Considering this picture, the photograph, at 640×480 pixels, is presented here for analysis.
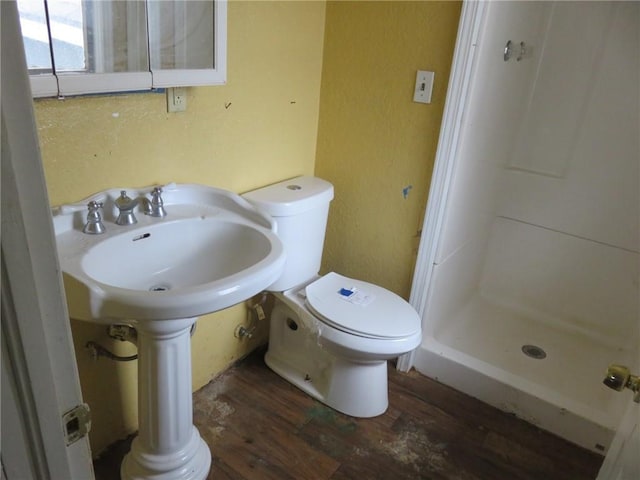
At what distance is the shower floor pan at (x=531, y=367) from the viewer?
5.73 feet

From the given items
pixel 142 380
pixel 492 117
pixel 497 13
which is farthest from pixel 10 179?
pixel 492 117

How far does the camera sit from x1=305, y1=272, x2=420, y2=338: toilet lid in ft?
5.39

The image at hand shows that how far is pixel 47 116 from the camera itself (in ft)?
3.66

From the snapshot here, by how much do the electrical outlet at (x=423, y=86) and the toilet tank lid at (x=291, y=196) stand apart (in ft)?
1.55

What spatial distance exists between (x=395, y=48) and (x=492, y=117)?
0.49m

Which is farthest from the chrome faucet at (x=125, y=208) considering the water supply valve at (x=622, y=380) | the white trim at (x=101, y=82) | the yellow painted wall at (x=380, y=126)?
the water supply valve at (x=622, y=380)

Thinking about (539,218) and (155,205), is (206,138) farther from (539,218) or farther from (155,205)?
(539,218)

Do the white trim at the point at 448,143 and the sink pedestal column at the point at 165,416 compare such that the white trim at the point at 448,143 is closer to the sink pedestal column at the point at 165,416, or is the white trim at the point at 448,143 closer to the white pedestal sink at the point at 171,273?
the white pedestal sink at the point at 171,273

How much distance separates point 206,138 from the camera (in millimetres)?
1550

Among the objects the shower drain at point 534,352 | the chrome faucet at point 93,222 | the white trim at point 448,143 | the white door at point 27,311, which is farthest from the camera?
the shower drain at point 534,352

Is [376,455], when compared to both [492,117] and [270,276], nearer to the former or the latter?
[270,276]

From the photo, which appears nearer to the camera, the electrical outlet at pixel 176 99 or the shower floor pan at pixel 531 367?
the electrical outlet at pixel 176 99

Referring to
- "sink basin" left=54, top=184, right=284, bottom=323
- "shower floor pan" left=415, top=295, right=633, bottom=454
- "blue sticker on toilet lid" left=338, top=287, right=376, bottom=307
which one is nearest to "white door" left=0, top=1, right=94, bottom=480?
"sink basin" left=54, top=184, right=284, bottom=323

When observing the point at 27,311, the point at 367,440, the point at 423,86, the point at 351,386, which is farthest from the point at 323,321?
the point at 27,311
